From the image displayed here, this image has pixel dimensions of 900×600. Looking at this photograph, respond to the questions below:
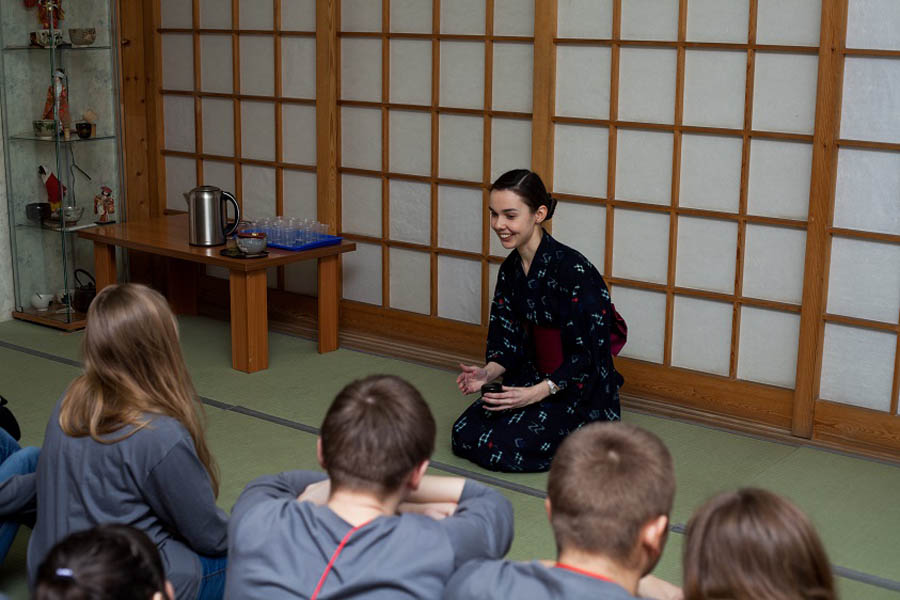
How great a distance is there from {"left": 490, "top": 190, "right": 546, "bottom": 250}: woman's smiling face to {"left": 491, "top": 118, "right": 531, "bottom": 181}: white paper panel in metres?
0.88

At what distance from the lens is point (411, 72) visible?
493cm

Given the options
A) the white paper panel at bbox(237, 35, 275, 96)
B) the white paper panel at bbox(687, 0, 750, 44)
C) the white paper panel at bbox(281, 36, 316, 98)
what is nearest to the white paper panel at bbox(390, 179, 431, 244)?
the white paper panel at bbox(281, 36, 316, 98)

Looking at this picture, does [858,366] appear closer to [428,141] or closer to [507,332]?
[507,332]

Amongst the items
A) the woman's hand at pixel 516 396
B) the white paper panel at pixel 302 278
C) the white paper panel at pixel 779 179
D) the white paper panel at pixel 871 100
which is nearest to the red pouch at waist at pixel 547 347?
the woman's hand at pixel 516 396

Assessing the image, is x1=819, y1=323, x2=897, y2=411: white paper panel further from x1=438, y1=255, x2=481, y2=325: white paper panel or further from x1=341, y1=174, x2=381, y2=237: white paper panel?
x1=341, y1=174, x2=381, y2=237: white paper panel

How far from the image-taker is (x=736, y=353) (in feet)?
13.6

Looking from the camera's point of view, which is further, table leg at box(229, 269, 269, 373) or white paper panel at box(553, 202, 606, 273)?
table leg at box(229, 269, 269, 373)

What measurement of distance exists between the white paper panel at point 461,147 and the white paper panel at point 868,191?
1536 millimetres

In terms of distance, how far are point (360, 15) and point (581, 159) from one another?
1311 mm

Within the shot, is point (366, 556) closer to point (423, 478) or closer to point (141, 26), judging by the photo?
point (423, 478)

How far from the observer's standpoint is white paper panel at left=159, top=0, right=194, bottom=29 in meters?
5.64

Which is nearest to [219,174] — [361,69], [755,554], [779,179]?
[361,69]

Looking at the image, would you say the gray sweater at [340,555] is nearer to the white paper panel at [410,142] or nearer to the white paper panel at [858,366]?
the white paper panel at [858,366]

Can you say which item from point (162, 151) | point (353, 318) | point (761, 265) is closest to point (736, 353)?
point (761, 265)
